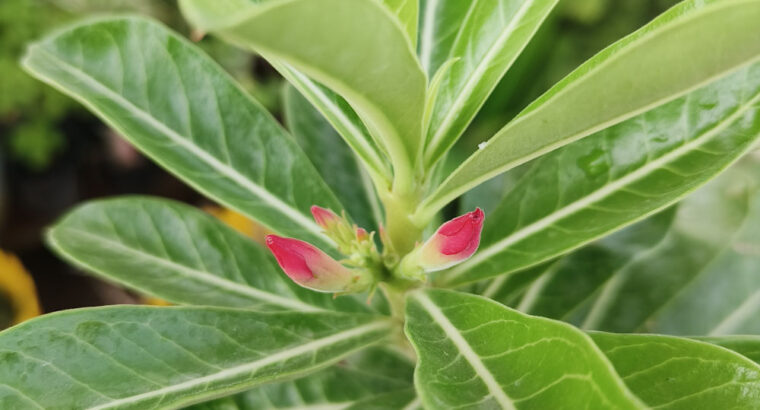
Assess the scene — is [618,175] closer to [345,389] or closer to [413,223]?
[413,223]

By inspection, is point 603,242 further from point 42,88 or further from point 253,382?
point 42,88

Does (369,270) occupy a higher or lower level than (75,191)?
higher

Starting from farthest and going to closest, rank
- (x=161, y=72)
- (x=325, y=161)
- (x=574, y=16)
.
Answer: (x=574, y=16)
(x=325, y=161)
(x=161, y=72)

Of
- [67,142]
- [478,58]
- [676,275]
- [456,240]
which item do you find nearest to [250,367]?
[456,240]

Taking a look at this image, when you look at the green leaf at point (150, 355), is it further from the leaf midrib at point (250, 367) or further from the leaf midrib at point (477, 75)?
the leaf midrib at point (477, 75)

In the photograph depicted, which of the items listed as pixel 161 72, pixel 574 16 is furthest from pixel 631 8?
pixel 161 72

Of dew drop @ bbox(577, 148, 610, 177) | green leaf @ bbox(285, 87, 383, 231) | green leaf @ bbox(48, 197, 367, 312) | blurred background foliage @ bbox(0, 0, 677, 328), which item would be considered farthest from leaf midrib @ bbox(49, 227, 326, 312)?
blurred background foliage @ bbox(0, 0, 677, 328)

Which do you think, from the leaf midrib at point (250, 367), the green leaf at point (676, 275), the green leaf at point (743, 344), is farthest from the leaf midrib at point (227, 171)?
the green leaf at point (743, 344)
